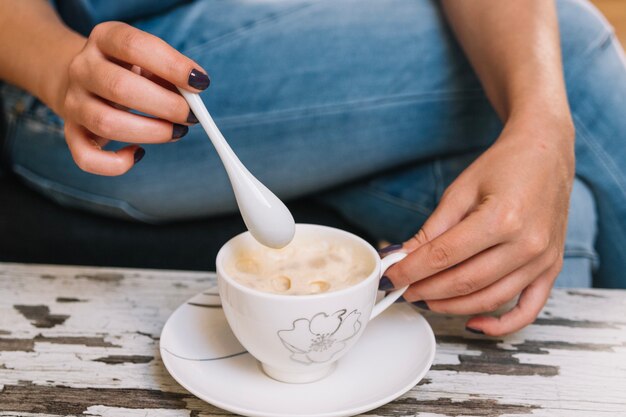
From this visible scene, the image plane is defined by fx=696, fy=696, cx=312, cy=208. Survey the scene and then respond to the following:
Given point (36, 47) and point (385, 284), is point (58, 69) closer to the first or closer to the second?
point (36, 47)

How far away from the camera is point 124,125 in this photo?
1.90ft

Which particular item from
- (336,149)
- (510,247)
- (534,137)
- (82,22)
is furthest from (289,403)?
(82,22)

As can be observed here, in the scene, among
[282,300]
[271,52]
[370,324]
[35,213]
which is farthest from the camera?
[35,213]

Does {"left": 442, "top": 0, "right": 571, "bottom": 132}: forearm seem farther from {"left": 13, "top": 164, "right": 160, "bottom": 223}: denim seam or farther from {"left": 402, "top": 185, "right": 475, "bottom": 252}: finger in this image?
{"left": 13, "top": 164, "right": 160, "bottom": 223}: denim seam

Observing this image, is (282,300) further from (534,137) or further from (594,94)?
(594,94)

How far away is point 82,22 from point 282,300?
0.58 metres

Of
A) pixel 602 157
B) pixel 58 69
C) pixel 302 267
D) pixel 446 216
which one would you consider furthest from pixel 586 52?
pixel 58 69

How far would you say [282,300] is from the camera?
0.51 metres

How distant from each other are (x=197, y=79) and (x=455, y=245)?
25 centimetres

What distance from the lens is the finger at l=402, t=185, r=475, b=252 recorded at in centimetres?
62

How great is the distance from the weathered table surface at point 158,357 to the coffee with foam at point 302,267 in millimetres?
108

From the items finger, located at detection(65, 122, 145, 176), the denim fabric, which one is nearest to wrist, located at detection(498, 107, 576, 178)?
finger, located at detection(65, 122, 145, 176)

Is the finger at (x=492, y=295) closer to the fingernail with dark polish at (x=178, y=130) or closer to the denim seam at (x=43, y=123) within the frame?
the fingernail with dark polish at (x=178, y=130)

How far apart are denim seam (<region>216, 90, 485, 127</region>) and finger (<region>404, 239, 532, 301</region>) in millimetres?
356
